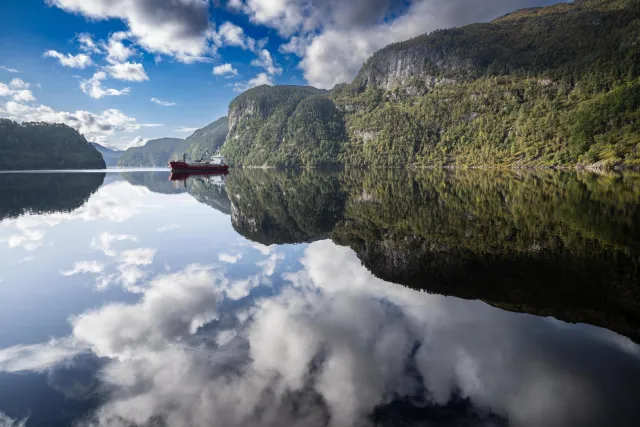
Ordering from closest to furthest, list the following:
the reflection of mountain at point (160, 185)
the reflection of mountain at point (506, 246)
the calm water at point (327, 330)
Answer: the calm water at point (327, 330) < the reflection of mountain at point (506, 246) < the reflection of mountain at point (160, 185)

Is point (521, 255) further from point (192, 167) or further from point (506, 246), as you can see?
point (192, 167)

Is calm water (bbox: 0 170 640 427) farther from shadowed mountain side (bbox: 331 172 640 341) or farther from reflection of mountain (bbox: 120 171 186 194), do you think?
reflection of mountain (bbox: 120 171 186 194)

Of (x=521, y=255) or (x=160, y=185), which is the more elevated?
(x=521, y=255)

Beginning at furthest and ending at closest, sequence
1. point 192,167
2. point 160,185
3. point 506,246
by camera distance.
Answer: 1. point 192,167
2. point 160,185
3. point 506,246

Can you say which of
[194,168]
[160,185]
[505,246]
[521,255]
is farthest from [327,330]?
[194,168]

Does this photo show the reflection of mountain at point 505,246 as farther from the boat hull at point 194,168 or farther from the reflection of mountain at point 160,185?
the boat hull at point 194,168

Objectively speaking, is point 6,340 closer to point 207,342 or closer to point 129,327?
point 129,327

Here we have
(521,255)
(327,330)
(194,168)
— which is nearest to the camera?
(327,330)

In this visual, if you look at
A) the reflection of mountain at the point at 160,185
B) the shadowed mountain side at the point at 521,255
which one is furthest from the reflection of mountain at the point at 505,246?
the reflection of mountain at the point at 160,185

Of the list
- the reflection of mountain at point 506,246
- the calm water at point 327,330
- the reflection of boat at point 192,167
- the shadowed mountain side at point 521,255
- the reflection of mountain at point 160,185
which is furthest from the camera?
the reflection of boat at point 192,167
